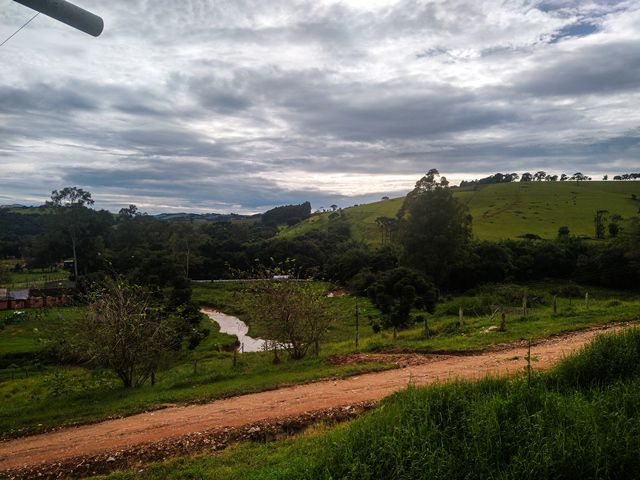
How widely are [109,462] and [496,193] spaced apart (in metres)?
115

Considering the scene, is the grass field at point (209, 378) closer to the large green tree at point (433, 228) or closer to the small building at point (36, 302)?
the large green tree at point (433, 228)

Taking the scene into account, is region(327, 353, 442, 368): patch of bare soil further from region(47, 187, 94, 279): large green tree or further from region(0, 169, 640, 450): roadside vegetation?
region(47, 187, 94, 279): large green tree

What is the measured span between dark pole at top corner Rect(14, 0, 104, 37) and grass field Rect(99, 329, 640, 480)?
4.96 metres

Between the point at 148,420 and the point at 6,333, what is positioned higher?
the point at 148,420

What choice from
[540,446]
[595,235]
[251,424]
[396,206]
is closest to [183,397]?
[251,424]

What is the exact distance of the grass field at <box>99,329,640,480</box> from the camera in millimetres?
4766

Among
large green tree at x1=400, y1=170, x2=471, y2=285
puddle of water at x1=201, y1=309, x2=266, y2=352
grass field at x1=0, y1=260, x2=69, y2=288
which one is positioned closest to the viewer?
puddle of water at x1=201, y1=309, x2=266, y2=352

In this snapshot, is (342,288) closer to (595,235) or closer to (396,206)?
(595,235)

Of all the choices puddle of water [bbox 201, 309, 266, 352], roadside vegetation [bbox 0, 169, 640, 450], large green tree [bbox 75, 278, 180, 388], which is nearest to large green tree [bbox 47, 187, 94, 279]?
roadside vegetation [bbox 0, 169, 640, 450]

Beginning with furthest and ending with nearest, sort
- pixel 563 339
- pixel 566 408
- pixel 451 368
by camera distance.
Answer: pixel 563 339 < pixel 451 368 < pixel 566 408

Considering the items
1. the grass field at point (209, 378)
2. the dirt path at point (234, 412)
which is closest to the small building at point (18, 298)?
the grass field at point (209, 378)

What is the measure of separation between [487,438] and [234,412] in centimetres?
677

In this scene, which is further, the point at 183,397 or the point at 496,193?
the point at 496,193

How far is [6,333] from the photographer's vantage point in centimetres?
3984
